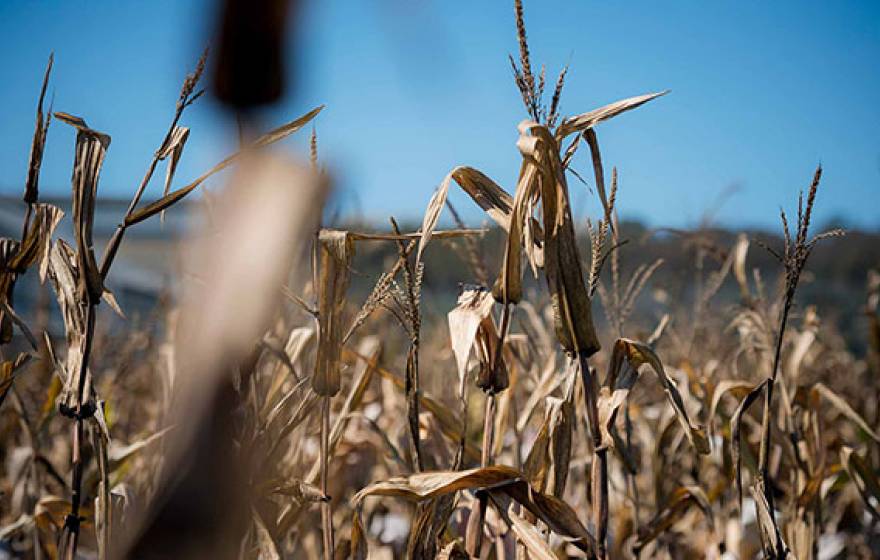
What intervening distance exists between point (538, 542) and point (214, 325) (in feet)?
2.30

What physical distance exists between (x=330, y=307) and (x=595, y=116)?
13.5 inches

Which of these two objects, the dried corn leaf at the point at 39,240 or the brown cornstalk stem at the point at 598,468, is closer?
the brown cornstalk stem at the point at 598,468

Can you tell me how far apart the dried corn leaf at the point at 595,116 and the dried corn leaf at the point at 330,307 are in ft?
0.83

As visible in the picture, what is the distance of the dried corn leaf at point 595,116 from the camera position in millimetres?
793

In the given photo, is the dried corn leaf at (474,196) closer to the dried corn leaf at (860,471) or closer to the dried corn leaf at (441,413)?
the dried corn leaf at (441,413)

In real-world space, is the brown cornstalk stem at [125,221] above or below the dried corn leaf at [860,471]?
above

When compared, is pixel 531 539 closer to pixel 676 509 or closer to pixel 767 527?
pixel 767 527

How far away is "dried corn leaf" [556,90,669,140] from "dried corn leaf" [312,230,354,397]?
0.25 meters

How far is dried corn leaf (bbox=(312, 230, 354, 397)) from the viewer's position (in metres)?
0.80

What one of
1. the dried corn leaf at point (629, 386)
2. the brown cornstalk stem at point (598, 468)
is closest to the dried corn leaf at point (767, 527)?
the dried corn leaf at point (629, 386)

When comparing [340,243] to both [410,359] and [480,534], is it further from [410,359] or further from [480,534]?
[480,534]

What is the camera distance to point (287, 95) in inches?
6.0

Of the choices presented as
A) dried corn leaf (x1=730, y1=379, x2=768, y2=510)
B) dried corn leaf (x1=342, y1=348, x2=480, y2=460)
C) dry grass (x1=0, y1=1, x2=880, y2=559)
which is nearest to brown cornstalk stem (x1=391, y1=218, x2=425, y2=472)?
dry grass (x1=0, y1=1, x2=880, y2=559)

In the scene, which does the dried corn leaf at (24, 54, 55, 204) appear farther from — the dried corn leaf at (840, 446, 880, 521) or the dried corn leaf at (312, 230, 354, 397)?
the dried corn leaf at (840, 446, 880, 521)
